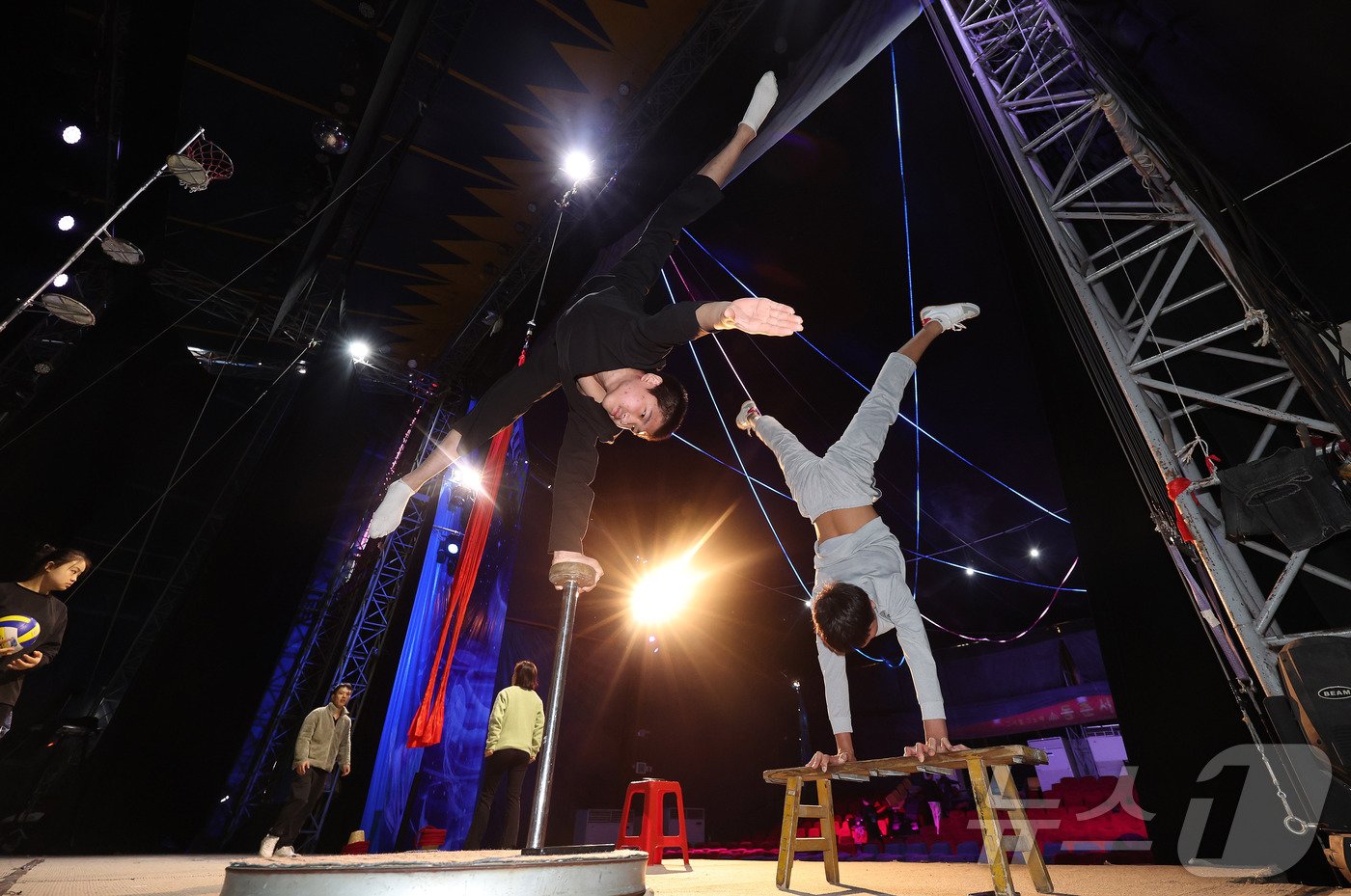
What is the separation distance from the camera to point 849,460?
3.14 metres

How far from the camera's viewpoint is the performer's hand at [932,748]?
216cm

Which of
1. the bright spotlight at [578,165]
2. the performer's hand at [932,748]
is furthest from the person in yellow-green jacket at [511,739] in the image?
the bright spotlight at [578,165]

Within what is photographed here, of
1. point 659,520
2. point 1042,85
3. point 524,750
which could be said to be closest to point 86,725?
point 524,750

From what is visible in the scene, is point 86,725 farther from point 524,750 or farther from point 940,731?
point 940,731

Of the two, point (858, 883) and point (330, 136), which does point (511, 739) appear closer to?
point (858, 883)

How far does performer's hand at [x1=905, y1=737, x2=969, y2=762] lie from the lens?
85.2 inches

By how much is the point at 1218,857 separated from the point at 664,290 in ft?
22.2

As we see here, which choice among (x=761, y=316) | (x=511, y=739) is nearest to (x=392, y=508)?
(x=761, y=316)

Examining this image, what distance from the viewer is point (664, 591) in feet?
33.4

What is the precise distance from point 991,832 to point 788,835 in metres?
1.10

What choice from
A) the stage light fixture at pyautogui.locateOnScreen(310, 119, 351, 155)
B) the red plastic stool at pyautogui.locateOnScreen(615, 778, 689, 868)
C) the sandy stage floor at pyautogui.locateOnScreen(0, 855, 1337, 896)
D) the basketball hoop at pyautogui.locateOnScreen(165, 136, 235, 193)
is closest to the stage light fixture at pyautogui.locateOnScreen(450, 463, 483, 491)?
the stage light fixture at pyautogui.locateOnScreen(310, 119, 351, 155)

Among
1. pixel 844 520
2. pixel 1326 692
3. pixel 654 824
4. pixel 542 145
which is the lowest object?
pixel 654 824

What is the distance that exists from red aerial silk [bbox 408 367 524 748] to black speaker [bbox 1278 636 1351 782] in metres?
6.19

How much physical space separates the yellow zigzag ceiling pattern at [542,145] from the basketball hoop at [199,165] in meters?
2.18
